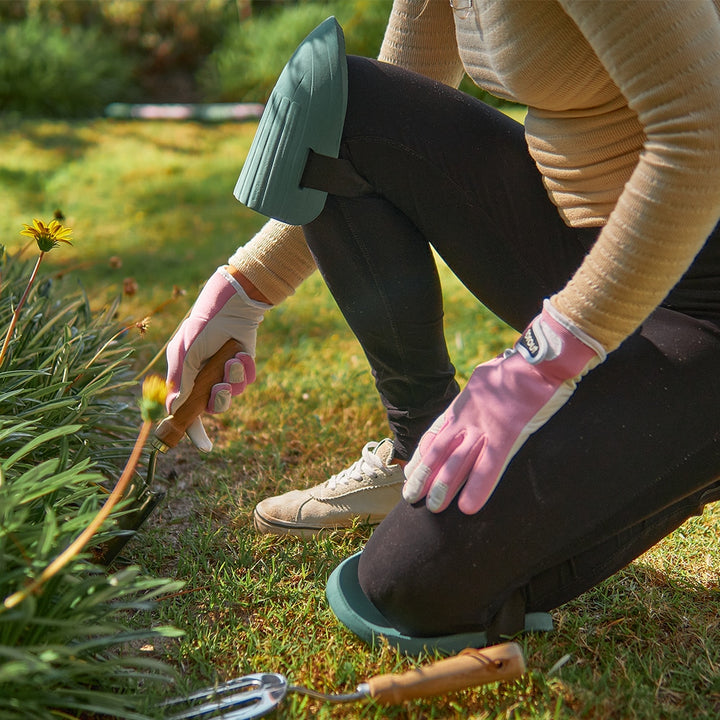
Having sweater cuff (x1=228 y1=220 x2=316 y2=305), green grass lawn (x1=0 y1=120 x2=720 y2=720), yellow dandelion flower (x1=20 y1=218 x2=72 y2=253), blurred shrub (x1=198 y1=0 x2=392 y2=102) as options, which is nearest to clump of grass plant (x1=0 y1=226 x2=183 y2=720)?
yellow dandelion flower (x1=20 y1=218 x2=72 y2=253)

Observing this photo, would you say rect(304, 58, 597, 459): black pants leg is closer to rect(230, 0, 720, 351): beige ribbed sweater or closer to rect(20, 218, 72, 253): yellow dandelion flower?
rect(230, 0, 720, 351): beige ribbed sweater

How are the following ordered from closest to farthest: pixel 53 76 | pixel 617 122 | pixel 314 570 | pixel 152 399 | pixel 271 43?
pixel 152 399 → pixel 617 122 → pixel 314 570 → pixel 53 76 → pixel 271 43

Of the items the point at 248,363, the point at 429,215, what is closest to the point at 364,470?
the point at 248,363

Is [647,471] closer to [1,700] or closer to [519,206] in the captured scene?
[519,206]

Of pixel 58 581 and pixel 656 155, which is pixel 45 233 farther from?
pixel 656 155

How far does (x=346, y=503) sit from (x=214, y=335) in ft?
1.53

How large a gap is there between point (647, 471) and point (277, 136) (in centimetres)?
86

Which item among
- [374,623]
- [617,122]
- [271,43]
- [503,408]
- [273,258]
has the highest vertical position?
[617,122]

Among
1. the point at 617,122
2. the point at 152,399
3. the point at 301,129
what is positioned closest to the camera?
the point at 152,399

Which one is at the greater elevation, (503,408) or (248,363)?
(503,408)

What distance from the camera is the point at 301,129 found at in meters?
1.51

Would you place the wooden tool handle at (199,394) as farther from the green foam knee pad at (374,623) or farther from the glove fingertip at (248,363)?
the green foam knee pad at (374,623)

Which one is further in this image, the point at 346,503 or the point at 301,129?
the point at 346,503

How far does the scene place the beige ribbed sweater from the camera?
1.12 m
